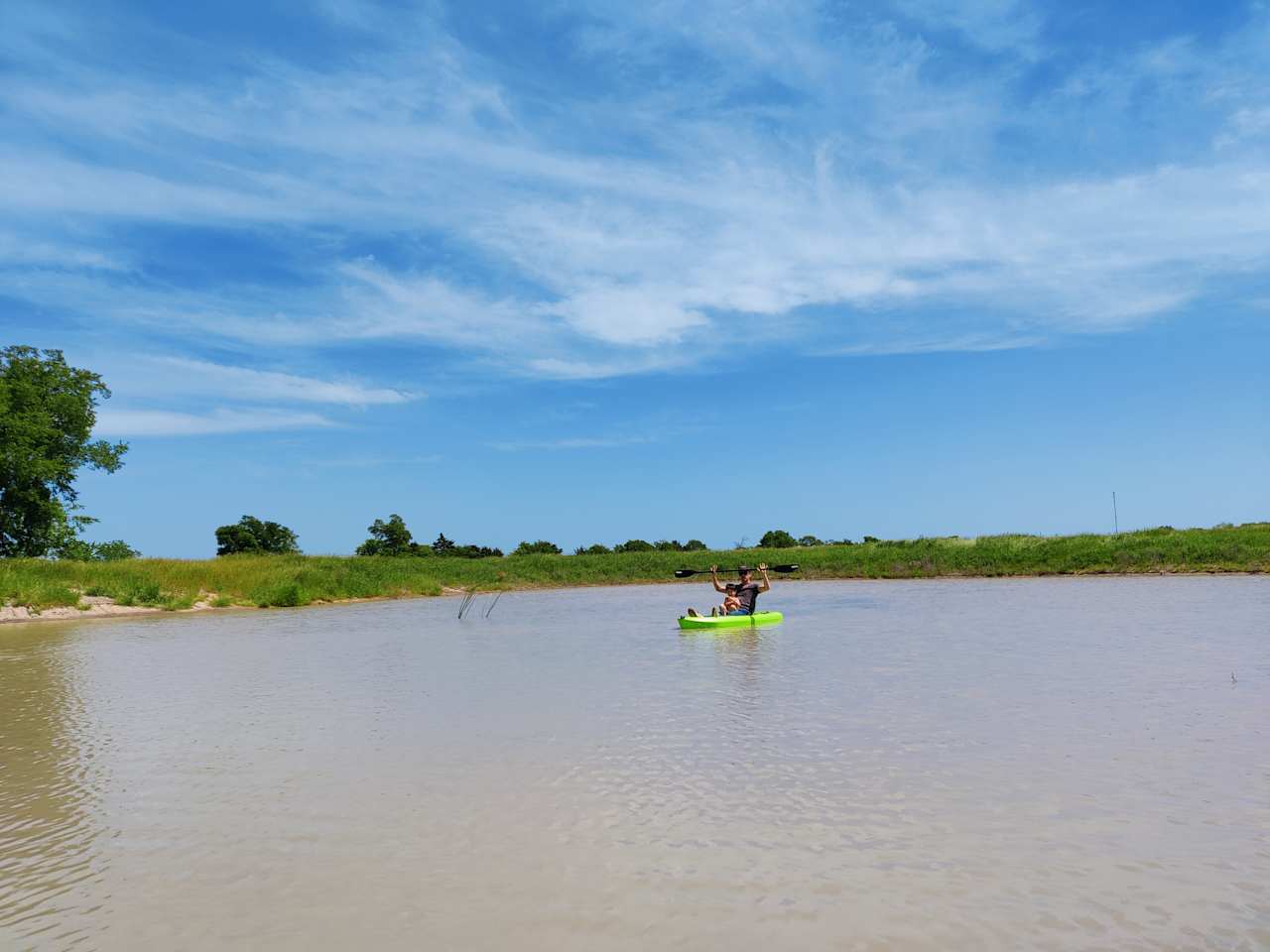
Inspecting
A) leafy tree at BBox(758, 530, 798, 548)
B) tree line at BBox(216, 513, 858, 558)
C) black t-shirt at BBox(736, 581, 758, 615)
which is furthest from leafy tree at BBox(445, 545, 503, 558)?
black t-shirt at BBox(736, 581, 758, 615)

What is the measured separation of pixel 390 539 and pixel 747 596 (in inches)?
1643

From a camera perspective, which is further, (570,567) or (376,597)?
(570,567)

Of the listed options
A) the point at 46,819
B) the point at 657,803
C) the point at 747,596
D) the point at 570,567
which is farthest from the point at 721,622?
the point at 570,567

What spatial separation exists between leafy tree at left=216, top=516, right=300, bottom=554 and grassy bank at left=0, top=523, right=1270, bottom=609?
49.8 ft

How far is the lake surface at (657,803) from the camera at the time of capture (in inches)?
215

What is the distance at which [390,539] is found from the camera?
61.3 m

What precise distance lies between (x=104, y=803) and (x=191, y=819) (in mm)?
1258

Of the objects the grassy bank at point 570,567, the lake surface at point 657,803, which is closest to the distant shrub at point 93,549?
the grassy bank at point 570,567

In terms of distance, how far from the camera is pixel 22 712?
13523 millimetres

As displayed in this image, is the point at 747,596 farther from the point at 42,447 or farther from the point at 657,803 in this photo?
the point at 42,447

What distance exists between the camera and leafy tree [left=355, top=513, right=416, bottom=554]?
60.7m

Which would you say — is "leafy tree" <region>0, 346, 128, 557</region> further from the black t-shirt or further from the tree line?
the black t-shirt

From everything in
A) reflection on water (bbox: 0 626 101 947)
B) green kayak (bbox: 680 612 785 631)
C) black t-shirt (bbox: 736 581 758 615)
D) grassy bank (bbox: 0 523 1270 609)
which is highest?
grassy bank (bbox: 0 523 1270 609)

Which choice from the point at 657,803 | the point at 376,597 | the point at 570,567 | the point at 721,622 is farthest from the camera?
the point at 570,567
